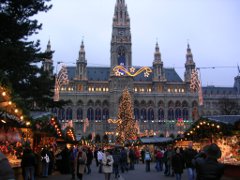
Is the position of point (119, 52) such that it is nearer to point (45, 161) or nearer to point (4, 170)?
point (45, 161)

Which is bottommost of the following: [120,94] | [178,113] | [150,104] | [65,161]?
[65,161]

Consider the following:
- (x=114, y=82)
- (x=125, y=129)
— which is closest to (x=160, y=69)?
(x=114, y=82)

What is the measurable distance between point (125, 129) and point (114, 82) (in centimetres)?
2582

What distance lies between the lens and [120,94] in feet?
241

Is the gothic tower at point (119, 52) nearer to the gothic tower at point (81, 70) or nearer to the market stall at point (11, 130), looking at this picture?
the gothic tower at point (81, 70)

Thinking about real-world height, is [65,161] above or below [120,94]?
below

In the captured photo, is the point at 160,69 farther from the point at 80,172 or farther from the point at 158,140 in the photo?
the point at 80,172

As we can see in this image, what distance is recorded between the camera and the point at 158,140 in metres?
34.8

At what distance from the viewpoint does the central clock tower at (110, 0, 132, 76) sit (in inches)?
3056

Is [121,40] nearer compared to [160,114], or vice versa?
[160,114]

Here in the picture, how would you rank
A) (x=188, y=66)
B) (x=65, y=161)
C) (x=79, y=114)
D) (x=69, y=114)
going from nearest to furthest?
(x=65, y=161), (x=69, y=114), (x=79, y=114), (x=188, y=66)

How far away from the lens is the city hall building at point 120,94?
Answer: 74188 mm

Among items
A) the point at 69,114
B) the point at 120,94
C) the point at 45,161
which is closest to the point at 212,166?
the point at 45,161

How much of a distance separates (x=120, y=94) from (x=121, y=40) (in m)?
14.6
